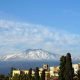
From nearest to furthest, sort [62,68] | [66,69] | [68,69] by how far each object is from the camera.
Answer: [68,69]
[66,69]
[62,68]

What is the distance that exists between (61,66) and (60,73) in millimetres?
1746

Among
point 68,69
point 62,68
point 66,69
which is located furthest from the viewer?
point 62,68

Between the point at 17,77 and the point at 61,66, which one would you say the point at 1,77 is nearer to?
the point at 17,77

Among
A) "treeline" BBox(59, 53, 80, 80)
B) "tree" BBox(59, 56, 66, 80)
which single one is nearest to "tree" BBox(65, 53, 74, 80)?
"treeline" BBox(59, 53, 80, 80)

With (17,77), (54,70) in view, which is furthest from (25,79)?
(54,70)

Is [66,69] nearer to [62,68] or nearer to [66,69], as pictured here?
[66,69]

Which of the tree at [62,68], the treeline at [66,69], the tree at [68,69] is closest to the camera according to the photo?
the tree at [68,69]

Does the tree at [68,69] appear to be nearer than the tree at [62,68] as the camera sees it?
Yes

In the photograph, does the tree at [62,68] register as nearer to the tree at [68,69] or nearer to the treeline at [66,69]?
the treeline at [66,69]

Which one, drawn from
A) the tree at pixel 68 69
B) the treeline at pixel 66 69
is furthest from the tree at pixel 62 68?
the tree at pixel 68 69

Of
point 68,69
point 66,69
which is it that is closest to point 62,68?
point 66,69

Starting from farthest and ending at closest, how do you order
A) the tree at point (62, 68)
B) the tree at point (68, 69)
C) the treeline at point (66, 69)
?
the tree at point (62, 68) < the treeline at point (66, 69) < the tree at point (68, 69)

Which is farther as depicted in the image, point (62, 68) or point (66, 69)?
point (62, 68)

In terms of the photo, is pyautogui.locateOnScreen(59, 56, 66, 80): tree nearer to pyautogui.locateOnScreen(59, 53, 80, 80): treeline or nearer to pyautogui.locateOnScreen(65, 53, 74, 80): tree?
pyautogui.locateOnScreen(59, 53, 80, 80): treeline
